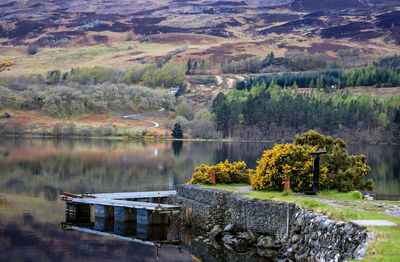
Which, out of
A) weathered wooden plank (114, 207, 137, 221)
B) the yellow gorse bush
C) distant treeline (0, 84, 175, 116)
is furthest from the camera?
distant treeline (0, 84, 175, 116)

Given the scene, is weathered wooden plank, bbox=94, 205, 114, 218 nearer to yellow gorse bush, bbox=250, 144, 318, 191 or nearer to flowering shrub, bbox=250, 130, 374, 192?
flowering shrub, bbox=250, 130, 374, 192

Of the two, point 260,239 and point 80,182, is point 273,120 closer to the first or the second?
point 80,182

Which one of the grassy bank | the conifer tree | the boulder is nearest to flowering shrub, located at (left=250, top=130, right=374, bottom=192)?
the grassy bank

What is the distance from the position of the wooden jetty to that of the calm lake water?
140cm

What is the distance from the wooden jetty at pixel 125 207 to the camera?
1200 inches

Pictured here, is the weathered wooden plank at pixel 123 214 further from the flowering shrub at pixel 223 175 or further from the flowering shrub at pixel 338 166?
the flowering shrub at pixel 338 166

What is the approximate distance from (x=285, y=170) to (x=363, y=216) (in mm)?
9801

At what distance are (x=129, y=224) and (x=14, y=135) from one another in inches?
4216

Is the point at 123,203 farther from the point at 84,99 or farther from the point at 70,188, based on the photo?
the point at 84,99

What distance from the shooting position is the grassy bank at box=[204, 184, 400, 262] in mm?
14008

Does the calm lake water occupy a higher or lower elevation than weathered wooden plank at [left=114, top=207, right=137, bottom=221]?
lower

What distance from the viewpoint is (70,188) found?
44.5 m

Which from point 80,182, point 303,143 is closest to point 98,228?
point 303,143

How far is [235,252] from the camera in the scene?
81.9 feet
